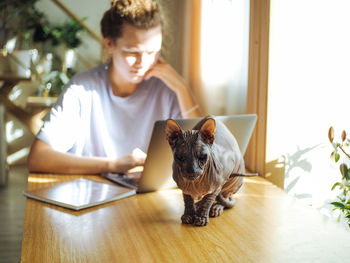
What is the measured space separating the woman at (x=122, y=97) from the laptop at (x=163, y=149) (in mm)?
334

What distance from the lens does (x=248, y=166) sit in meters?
1.59

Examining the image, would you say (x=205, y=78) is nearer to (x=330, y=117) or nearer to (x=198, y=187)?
(x=330, y=117)

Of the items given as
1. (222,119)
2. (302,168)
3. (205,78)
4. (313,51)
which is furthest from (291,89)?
(205,78)

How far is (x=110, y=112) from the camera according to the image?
6.02 ft

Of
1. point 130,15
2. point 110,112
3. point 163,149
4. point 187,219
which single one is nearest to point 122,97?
point 110,112

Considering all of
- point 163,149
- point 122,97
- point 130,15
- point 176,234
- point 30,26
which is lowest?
point 176,234

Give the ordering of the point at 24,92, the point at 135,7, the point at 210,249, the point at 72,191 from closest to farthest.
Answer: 1. the point at 210,249
2. the point at 72,191
3. the point at 135,7
4. the point at 24,92

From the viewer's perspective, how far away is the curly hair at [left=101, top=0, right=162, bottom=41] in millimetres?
1700

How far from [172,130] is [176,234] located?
0.26 meters

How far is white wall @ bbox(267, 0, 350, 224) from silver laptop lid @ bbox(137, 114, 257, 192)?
257 millimetres

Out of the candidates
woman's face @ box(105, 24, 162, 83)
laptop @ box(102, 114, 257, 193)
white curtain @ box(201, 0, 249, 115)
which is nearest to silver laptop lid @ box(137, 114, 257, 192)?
laptop @ box(102, 114, 257, 193)

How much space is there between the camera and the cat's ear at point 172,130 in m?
0.90

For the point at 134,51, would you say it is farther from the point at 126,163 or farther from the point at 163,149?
the point at 163,149

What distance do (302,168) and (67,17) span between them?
3397 mm
